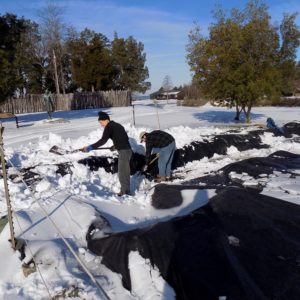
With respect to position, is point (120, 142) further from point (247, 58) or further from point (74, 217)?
point (247, 58)

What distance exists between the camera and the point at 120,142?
5.66 m

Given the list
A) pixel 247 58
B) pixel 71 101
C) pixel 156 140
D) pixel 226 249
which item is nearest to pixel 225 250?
pixel 226 249

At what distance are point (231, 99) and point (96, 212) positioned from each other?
36.0ft

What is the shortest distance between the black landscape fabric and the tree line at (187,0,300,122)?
32.0 ft

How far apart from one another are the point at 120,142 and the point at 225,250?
3.03 m

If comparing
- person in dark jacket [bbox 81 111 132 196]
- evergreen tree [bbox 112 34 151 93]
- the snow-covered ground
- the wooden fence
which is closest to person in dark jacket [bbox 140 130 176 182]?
the snow-covered ground

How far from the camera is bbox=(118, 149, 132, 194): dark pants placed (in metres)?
5.74

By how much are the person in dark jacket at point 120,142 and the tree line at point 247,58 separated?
825 cm

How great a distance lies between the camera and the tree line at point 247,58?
1291cm

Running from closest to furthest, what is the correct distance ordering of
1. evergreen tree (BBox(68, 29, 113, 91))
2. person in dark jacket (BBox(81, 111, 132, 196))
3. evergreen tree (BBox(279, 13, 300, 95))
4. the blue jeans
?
1. person in dark jacket (BBox(81, 111, 132, 196))
2. the blue jeans
3. evergreen tree (BBox(279, 13, 300, 95))
4. evergreen tree (BBox(68, 29, 113, 91))

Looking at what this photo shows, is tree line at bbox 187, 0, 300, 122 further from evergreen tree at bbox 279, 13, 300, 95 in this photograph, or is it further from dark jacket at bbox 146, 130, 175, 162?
dark jacket at bbox 146, 130, 175, 162

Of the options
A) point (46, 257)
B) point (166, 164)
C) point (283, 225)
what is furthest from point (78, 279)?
point (166, 164)

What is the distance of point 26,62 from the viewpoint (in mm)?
29719

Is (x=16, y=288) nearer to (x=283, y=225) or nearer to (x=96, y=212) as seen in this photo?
(x=96, y=212)
